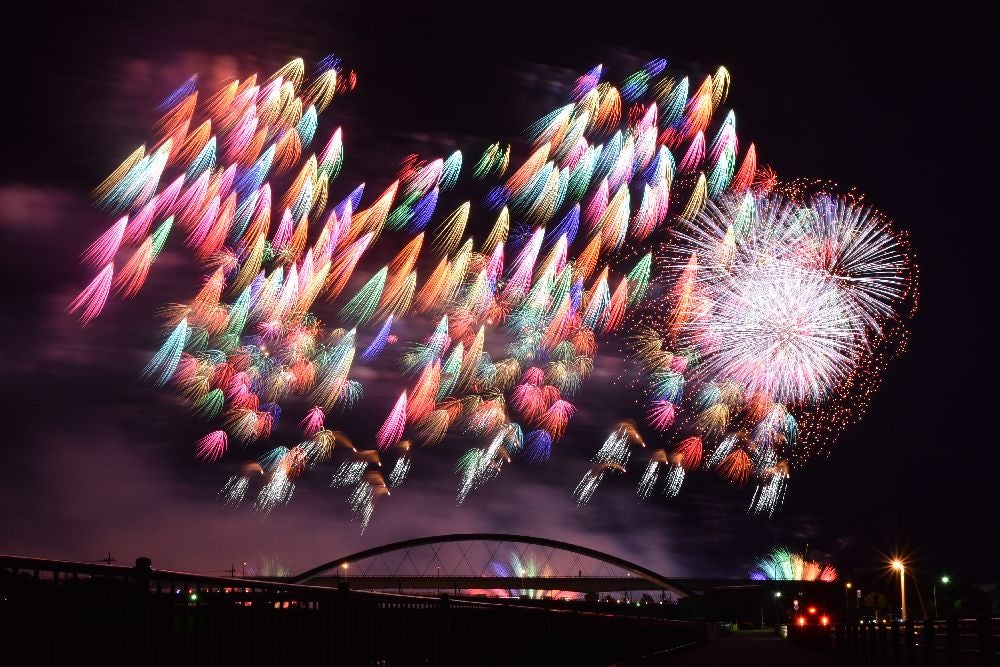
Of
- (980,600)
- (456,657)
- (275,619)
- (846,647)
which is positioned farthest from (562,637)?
(980,600)

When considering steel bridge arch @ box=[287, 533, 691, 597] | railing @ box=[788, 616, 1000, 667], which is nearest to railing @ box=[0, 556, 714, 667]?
railing @ box=[788, 616, 1000, 667]

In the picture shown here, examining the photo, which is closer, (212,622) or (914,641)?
(212,622)

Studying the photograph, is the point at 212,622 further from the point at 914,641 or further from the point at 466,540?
the point at 466,540

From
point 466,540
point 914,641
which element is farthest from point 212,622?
point 466,540

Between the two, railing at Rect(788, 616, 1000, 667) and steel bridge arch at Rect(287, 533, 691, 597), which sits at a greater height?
steel bridge arch at Rect(287, 533, 691, 597)

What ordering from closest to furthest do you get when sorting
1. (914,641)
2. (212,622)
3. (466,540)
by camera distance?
1. (212,622)
2. (914,641)
3. (466,540)

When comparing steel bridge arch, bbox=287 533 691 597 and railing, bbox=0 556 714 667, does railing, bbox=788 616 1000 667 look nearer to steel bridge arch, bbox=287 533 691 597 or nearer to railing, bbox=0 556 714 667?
railing, bbox=0 556 714 667
